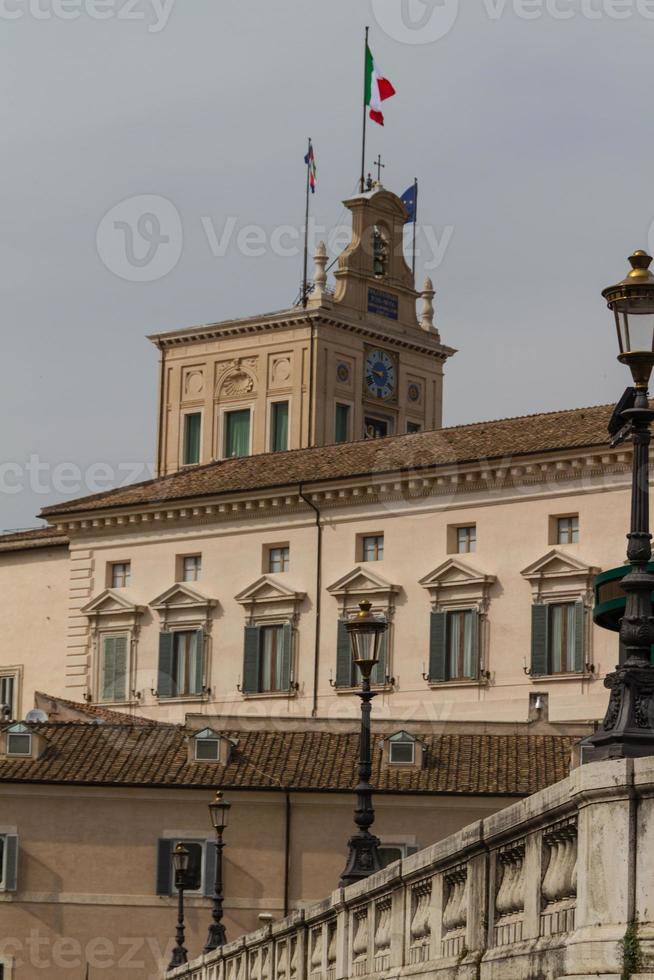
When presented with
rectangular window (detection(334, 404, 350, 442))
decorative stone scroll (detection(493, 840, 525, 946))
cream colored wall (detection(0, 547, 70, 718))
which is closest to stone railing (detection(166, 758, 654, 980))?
decorative stone scroll (detection(493, 840, 525, 946))

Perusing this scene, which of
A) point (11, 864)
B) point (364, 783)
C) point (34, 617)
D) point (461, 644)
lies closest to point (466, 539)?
point (461, 644)

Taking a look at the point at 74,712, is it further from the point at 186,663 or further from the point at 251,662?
the point at 251,662

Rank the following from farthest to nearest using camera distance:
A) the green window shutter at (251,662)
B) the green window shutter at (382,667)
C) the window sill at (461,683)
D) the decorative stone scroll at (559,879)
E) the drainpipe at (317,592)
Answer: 1. the green window shutter at (251,662)
2. the drainpipe at (317,592)
3. the green window shutter at (382,667)
4. the window sill at (461,683)
5. the decorative stone scroll at (559,879)

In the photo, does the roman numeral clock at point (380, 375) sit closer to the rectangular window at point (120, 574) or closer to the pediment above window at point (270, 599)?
the rectangular window at point (120, 574)

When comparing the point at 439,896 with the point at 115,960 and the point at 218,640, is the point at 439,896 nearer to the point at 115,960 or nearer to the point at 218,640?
the point at 115,960

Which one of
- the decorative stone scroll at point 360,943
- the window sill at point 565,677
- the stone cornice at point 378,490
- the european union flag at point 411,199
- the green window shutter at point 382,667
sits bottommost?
the decorative stone scroll at point 360,943

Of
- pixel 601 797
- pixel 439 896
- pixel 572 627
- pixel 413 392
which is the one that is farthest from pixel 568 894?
pixel 413 392

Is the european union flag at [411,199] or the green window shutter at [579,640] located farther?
the european union flag at [411,199]

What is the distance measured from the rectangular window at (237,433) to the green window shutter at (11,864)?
32.3 m

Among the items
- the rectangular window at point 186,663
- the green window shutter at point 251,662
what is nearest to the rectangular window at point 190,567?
the rectangular window at point 186,663

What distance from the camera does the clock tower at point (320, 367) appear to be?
84.0 metres

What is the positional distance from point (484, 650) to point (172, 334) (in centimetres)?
3297

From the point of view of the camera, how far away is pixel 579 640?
56594mm

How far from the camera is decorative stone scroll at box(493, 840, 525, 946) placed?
13430 mm
